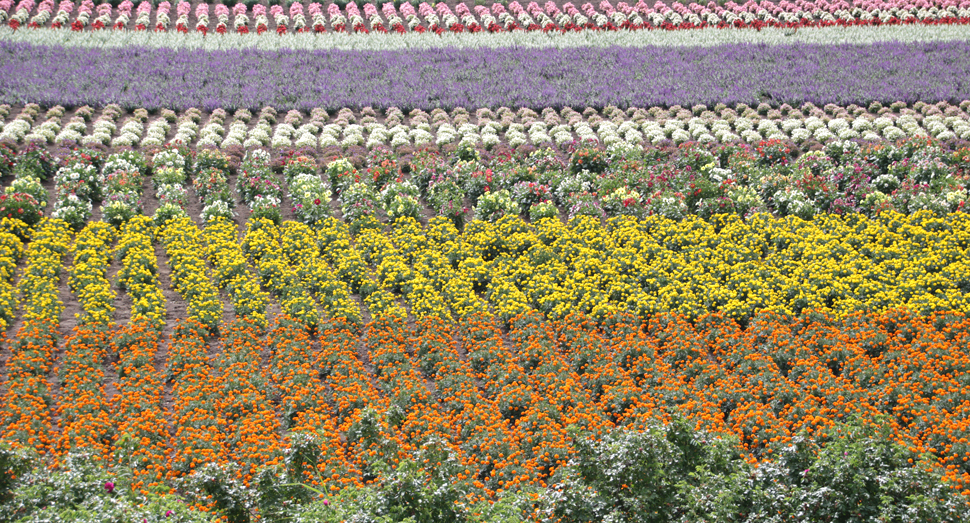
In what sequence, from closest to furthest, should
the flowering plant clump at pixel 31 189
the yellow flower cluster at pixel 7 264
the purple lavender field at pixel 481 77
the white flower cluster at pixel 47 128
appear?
the yellow flower cluster at pixel 7 264 < the flowering plant clump at pixel 31 189 < the white flower cluster at pixel 47 128 < the purple lavender field at pixel 481 77

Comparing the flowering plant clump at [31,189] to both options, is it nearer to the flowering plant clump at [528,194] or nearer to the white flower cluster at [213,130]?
the white flower cluster at [213,130]

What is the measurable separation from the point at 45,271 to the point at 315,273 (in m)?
4.04

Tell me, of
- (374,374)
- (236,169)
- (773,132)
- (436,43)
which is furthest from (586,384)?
(436,43)

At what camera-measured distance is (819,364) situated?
9.77 metres

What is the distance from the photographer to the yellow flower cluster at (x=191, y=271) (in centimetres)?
1100

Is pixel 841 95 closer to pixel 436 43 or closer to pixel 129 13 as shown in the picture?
pixel 436 43

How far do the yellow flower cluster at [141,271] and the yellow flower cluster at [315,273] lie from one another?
2.07 meters

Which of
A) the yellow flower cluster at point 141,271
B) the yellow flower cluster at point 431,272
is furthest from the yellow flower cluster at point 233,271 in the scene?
the yellow flower cluster at point 431,272

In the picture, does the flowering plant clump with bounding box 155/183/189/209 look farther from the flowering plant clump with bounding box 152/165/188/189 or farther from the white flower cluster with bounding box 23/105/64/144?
the white flower cluster with bounding box 23/105/64/144

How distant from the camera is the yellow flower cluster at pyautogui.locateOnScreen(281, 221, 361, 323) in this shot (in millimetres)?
11195

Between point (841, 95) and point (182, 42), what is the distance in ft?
61.9

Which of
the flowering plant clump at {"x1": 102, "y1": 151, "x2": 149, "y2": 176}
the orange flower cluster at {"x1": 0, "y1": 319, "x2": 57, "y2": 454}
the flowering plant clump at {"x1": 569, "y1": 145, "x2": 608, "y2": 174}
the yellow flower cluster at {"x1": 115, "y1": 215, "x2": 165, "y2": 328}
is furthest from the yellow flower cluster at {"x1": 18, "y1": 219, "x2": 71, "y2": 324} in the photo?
the flowering plant clump at {"x1": 569, "y1": 145, "x2": 608, "y2": 174}

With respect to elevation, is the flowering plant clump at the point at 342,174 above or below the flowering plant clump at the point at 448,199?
above

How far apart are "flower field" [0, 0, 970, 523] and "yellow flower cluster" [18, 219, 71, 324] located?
6 cm
